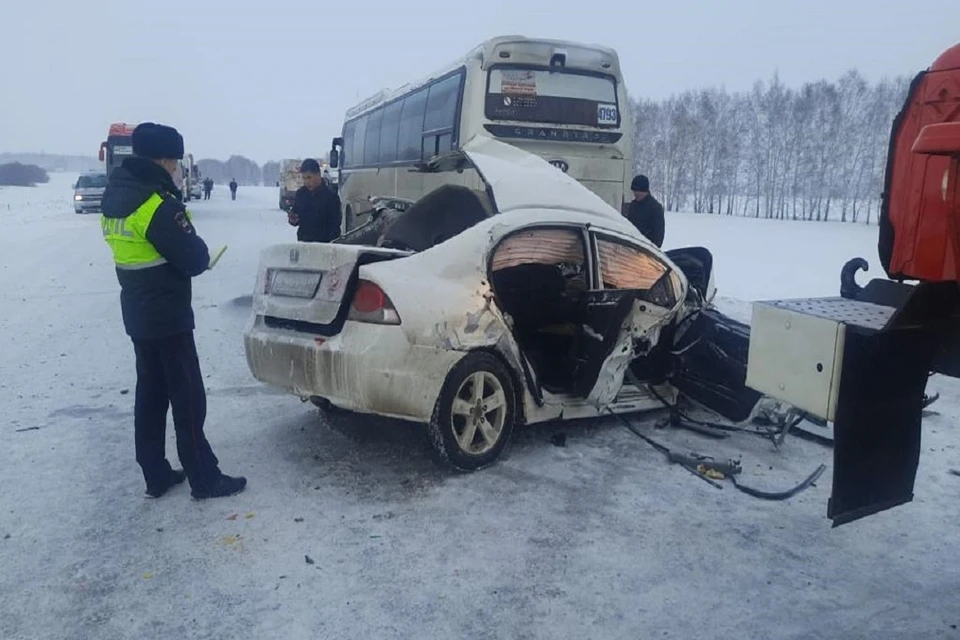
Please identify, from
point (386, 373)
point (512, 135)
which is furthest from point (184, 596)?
point (512, 135)

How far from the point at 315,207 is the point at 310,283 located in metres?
3.57

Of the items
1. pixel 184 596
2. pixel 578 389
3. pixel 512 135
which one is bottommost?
pixel 184 596

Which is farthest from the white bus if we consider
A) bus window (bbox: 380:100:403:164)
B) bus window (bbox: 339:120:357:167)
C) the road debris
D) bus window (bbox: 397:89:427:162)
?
bus window (bbox: 339:120:357:167)

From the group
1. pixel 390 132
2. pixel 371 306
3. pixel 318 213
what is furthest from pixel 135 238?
pixel 390 132

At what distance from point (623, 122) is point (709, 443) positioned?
6.80 m

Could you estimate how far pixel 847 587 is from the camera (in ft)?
10.9

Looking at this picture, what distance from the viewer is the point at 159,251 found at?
12.7 ft

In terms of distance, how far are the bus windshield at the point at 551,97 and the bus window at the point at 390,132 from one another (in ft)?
11.5

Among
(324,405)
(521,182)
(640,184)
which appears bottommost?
(324,405)

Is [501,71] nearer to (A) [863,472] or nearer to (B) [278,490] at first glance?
(B) [278,490]

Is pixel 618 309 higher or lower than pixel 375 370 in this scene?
higher

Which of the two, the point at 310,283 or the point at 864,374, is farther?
the point at 310,283

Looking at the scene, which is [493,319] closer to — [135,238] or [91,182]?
[135,238]

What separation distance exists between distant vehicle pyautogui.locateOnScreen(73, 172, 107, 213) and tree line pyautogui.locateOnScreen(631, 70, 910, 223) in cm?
Result: 4928
